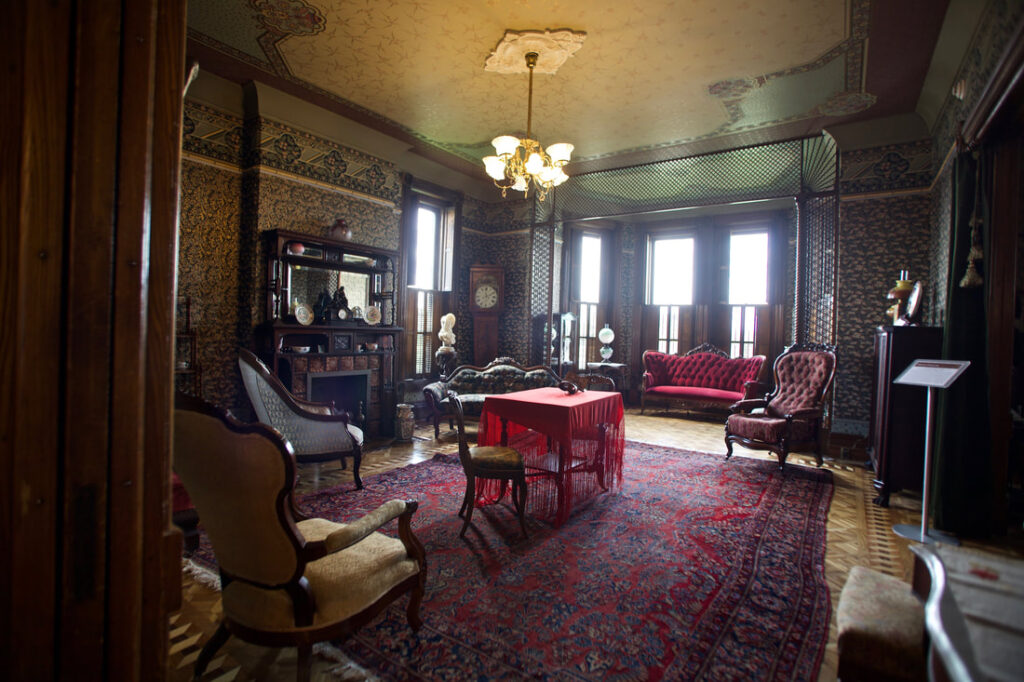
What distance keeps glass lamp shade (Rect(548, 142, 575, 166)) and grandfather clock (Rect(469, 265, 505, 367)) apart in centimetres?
374

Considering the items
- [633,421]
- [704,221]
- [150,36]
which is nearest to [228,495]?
[150,36]

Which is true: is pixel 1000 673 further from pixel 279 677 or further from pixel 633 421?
pixel 633 421

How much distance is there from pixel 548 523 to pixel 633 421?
4.70m

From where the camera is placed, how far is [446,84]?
5418mm

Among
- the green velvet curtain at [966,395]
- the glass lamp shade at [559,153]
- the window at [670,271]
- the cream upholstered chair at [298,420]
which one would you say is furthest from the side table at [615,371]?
the green velvet curtain at [966,395]

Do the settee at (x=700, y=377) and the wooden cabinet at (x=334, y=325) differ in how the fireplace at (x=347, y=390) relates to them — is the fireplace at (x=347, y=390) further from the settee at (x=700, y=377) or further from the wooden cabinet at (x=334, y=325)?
the settee at (x=700, y=377)

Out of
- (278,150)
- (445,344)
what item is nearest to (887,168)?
(445,344)

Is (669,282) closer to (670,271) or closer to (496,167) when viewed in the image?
(670,271)

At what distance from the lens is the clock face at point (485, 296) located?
842cm

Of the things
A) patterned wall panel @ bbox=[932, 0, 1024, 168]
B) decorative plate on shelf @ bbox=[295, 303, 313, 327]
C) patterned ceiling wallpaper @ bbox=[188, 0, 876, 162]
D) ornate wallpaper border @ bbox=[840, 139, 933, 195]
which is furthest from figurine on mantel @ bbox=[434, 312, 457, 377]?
patterned wall panel @ bbox=[932, 0, 1024, 168]

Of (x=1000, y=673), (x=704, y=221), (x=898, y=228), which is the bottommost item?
Answer: (x=1000, y=673)

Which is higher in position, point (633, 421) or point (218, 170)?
point (218, 170)

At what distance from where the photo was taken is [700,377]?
870cm

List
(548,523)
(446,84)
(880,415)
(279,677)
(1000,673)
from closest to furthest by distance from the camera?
(1000,673), (279,677), (548,523), (880,415), (446,84)
